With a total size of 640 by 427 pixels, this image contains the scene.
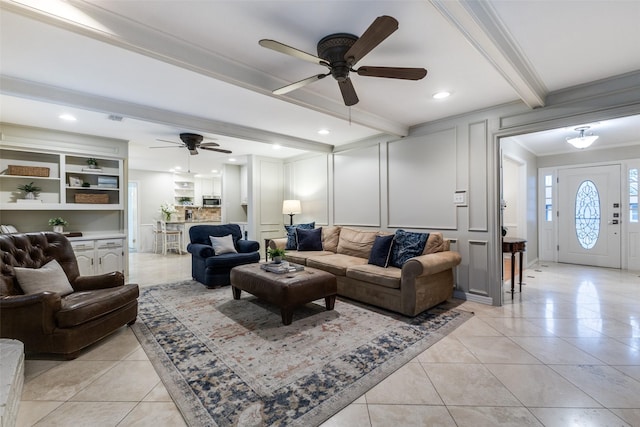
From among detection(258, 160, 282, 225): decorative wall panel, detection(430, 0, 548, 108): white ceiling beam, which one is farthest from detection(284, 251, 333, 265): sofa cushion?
detection(430, 0, 548, 108): white ceiling beam

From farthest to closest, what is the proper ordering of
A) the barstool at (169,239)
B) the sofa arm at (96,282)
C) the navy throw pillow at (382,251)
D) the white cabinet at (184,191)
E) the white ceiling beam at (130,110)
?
the white cabinet at (184,191), the barstool at (169,239), the navy throw pillow at (382,251), the sofa arm at (96,282), the white ceiling beam at (130,110)

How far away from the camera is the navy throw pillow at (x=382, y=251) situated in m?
3.69

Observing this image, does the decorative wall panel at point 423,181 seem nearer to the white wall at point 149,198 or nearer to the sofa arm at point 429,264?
the sofa arm at point 429,264

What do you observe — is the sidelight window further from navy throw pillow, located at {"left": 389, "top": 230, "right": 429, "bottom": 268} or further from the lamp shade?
the lamp shade

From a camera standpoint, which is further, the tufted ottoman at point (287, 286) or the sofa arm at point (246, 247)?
the sofa arm at point (246, 247)

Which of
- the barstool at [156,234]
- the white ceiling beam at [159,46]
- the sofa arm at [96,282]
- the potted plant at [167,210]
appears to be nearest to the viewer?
the white ceiling beam at [159,46]

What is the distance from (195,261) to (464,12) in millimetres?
4673

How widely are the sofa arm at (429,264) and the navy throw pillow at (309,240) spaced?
2095 millimetres

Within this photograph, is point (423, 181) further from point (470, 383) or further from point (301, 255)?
point (470, 383)

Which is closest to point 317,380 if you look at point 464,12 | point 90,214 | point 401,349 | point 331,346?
point 331,346

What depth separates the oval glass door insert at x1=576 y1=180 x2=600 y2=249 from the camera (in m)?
5.90

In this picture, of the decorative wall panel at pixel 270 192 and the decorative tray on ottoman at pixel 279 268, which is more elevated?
the decorative wall panel at pixel 270 192

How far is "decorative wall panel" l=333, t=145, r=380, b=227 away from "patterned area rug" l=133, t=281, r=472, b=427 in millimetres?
1898

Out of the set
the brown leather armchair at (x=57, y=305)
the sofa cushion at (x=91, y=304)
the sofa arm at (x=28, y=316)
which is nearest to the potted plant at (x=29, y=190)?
the brown leather armchair at (x=57, y=305)
